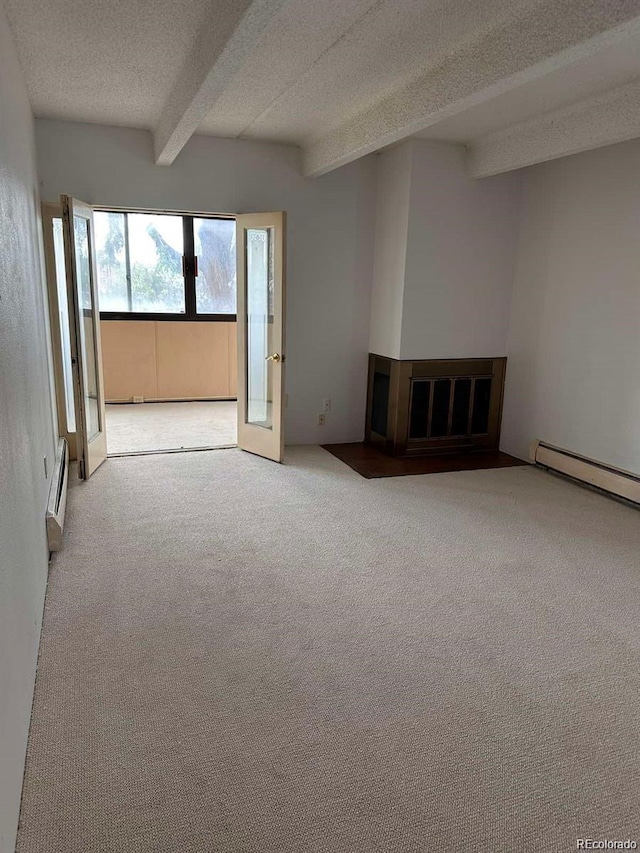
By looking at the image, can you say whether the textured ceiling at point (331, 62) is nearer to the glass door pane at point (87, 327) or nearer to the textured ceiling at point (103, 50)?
the textured ceiling at point (103, 50)

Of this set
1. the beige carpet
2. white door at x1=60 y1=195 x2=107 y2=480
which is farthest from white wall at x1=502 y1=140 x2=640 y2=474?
white door at x1=60 y1=195 x2=107 y2=480

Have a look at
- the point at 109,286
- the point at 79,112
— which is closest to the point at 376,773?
the point at 79,112

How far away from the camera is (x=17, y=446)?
7.11ft

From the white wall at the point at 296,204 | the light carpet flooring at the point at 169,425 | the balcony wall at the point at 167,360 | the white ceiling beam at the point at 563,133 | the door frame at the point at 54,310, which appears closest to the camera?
the white ceiling beam at the point at 563,133

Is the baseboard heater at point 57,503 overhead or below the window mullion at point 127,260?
below

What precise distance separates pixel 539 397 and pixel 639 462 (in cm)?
110

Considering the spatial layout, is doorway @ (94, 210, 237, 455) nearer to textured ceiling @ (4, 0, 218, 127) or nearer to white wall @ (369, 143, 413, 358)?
white wall @ (369, 143, 413, 358)

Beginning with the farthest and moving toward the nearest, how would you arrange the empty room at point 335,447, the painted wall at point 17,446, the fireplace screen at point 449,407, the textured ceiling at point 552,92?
the fireplace screen at point 449,407 → the textured ceiling at point 552,92 → the empty room at point 335,447 → the painted wall at point 17,446

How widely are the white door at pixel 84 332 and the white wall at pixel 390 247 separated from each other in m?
2.40

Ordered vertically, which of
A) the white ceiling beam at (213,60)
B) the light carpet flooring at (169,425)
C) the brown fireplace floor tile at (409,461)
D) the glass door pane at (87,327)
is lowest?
the light carpet flooring at (169,425)

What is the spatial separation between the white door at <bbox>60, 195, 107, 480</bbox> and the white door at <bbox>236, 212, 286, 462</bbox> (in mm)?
1164

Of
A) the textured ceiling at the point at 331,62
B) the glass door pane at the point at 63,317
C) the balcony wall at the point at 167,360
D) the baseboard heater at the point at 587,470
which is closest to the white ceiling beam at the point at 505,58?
the textured ceiling at the point at 331,62

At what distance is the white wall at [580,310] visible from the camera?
4.20 m

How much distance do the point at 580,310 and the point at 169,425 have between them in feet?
13.2
